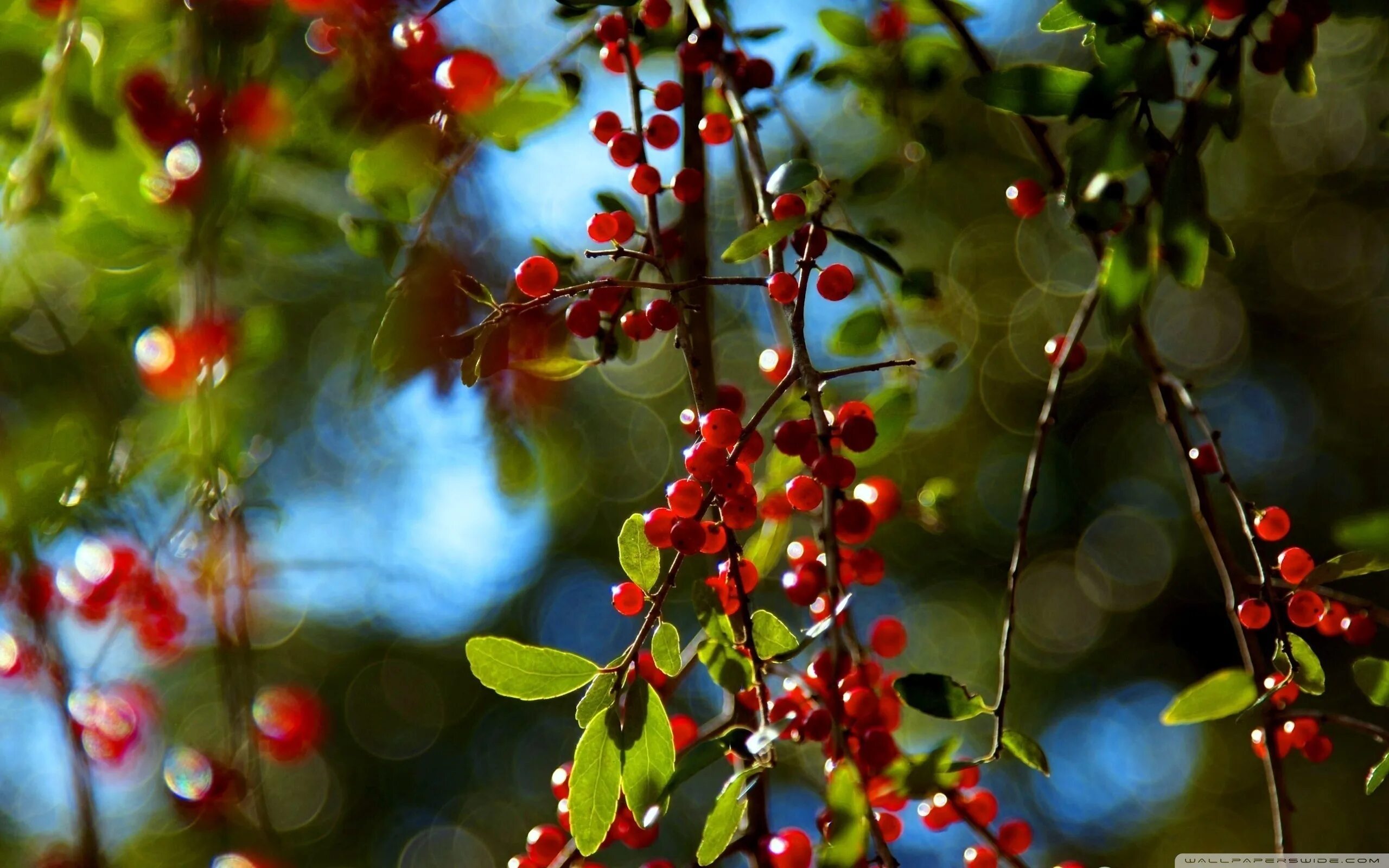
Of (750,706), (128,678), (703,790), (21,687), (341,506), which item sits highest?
(750,706)

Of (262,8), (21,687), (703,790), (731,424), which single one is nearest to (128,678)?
(21,687)

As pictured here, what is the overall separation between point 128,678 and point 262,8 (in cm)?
95

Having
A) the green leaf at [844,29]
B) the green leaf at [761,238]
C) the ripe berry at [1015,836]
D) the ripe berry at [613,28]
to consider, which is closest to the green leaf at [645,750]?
the green leaf at [761,238]

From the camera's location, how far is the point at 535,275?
0.62 meters

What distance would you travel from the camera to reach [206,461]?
62 cm

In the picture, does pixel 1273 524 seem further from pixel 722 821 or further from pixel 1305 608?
pixel 722 821

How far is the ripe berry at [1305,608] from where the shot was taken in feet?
2.05

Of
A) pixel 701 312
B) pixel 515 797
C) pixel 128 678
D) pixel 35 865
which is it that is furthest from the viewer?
pixel 515 797

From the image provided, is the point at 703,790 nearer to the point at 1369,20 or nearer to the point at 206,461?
the point at 206,461

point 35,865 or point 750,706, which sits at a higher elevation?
point 750,706

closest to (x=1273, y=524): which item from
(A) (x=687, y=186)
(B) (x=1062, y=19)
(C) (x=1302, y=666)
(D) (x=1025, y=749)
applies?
(C) (x=1302, y=666)

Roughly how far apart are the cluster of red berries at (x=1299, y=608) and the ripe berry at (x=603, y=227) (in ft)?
1.30

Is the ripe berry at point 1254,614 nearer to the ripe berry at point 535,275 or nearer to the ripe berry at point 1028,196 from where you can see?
the ripe berry at point 1028,196

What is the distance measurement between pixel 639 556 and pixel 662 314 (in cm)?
14
